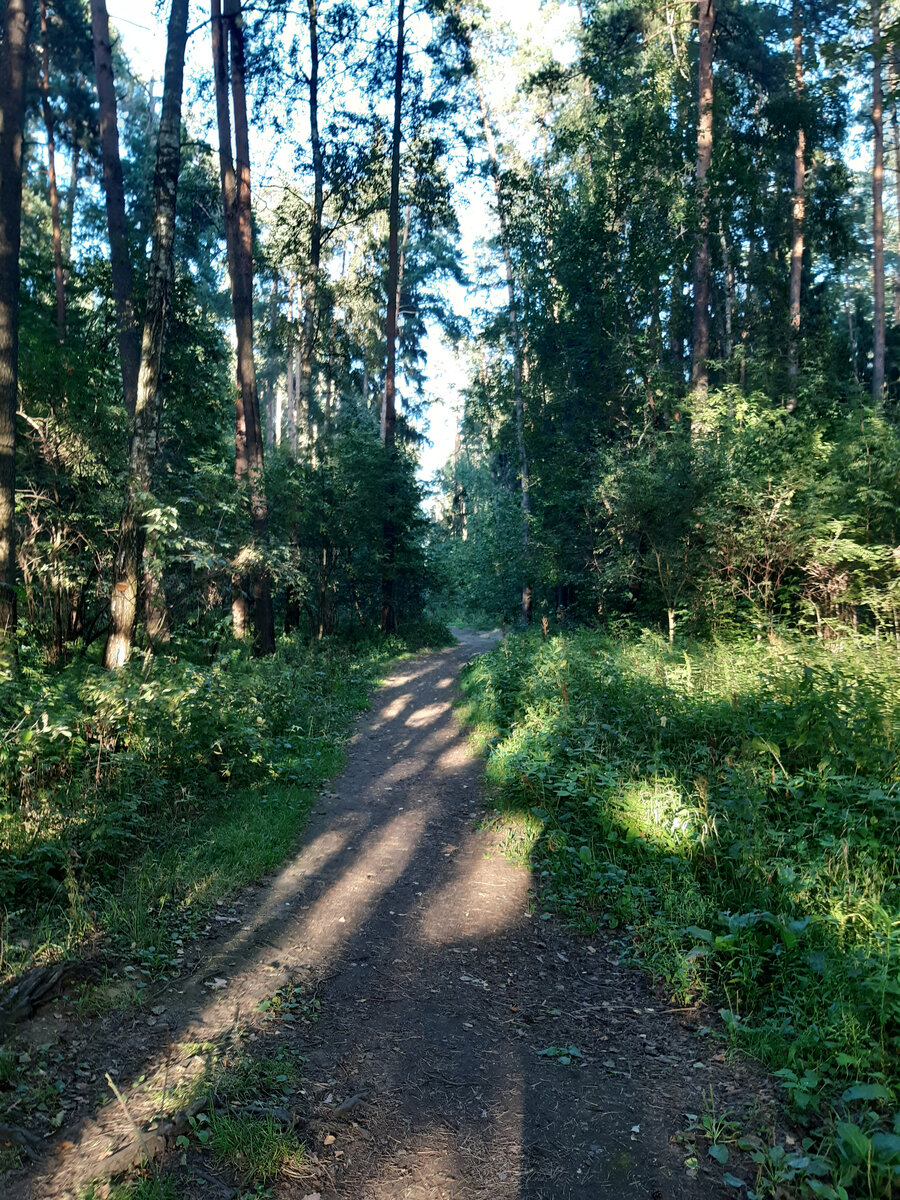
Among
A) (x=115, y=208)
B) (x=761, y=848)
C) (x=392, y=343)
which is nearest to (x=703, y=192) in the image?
(x=392, y=343)

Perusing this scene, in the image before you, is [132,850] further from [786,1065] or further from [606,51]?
[606,51]

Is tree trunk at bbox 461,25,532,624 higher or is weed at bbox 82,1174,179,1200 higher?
tree trunk at bbox 461,25,532,624

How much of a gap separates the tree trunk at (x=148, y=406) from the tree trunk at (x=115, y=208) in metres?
3.92

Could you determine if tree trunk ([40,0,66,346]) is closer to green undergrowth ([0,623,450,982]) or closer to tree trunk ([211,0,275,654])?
tree trunk ([211,0,275,654])

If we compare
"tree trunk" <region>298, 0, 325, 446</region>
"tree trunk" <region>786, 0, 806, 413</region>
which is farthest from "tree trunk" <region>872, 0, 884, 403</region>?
"tree trunk" <region>298, 0, 325, 446</region>

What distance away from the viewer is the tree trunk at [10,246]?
8.07 metres

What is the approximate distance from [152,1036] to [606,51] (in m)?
22.5

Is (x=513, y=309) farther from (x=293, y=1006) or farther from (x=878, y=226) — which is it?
(x=293, y=1006)

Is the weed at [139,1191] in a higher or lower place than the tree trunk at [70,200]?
lower

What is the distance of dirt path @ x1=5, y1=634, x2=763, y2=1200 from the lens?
2842 mm

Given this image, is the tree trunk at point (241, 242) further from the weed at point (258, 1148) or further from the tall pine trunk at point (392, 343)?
the weed at point (258, 1148)

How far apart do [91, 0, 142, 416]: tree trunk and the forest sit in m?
0.09

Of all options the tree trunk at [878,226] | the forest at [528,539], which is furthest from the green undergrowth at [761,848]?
the tree trunk at [878,226]

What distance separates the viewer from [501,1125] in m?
3.13
